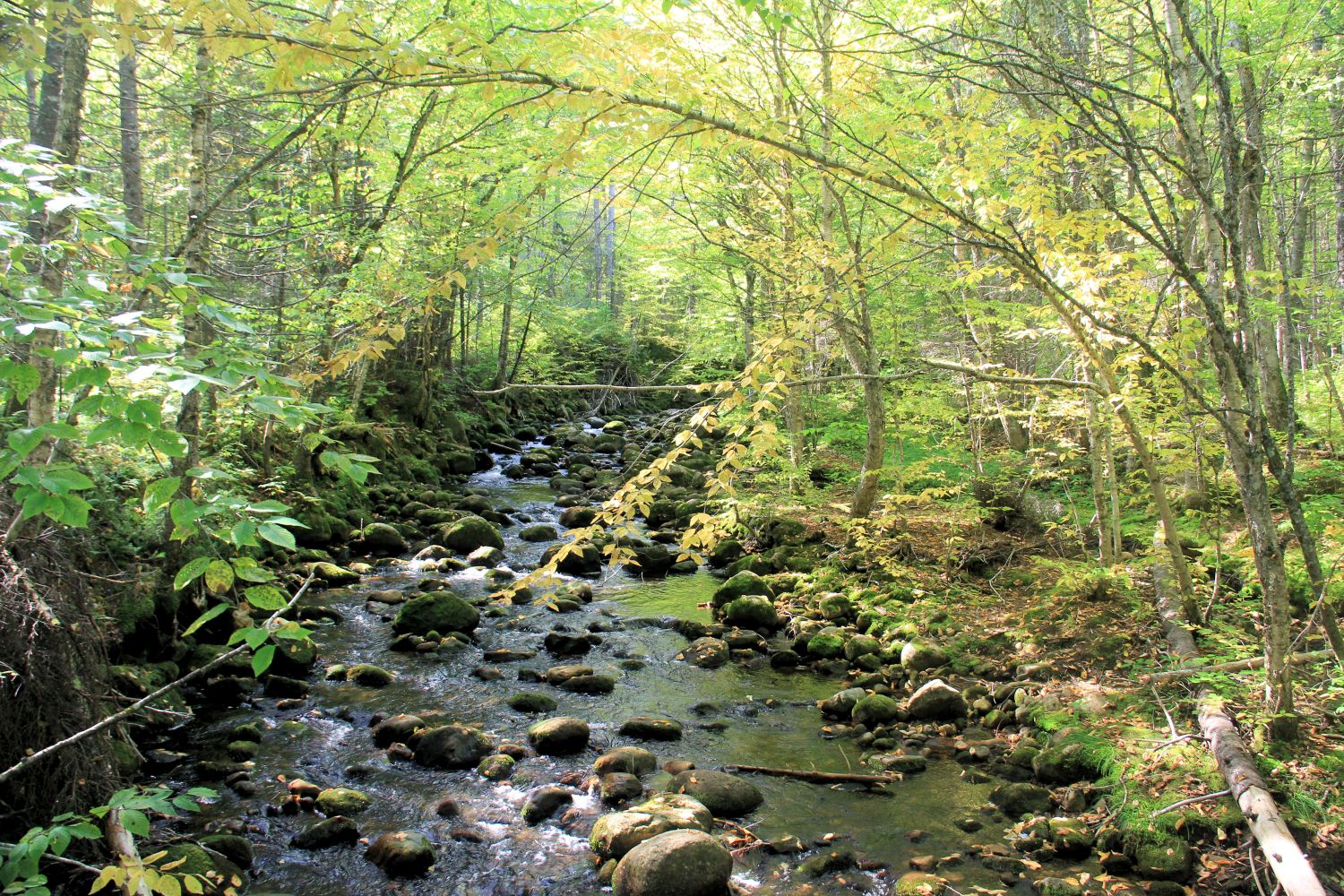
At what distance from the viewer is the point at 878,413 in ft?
32.7

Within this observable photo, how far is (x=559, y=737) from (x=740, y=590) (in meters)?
3.92

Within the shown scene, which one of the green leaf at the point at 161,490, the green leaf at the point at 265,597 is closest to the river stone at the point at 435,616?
the green leaf at the point at 265,597

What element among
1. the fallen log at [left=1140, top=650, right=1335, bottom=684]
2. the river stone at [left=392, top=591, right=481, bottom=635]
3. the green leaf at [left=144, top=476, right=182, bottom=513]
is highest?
Result: the green leaf at [left=144, top=476, right=182, bottom=513]

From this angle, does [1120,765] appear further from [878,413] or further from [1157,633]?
[878,413]

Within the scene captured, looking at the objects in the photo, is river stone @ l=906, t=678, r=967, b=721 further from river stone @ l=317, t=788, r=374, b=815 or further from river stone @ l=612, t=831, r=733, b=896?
river stone @ l=317, t=788, r=374, b=815

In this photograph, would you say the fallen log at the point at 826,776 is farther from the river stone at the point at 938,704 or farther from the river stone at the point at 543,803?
the river stone at the point at 543,803

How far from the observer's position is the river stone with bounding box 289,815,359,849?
477cm

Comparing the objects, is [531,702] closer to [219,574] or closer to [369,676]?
[369,676]

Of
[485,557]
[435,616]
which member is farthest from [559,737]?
[485,557]

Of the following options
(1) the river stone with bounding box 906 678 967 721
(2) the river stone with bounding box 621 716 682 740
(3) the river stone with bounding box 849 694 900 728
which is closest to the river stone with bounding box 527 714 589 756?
(2) the river stone with bounding box 621 716 682 740

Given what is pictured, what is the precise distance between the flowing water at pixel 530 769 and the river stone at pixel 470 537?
257cm

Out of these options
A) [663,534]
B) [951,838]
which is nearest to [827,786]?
[951,838]

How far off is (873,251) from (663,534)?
405 inches

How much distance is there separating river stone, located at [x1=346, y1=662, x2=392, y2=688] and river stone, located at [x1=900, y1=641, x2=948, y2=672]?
513cm
